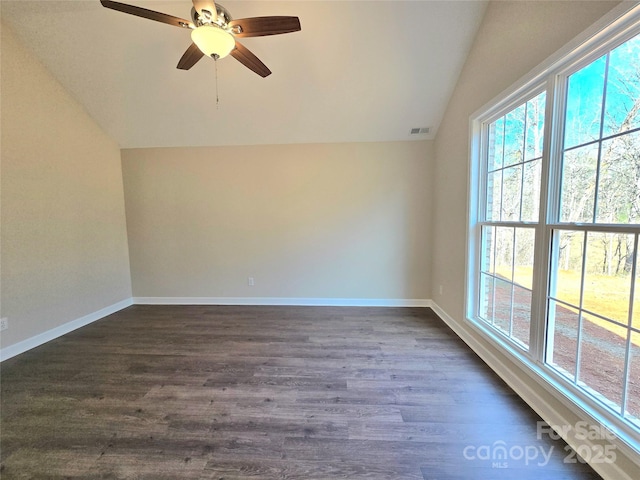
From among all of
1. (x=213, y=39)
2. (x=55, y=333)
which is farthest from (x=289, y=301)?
(x=213, y=39)

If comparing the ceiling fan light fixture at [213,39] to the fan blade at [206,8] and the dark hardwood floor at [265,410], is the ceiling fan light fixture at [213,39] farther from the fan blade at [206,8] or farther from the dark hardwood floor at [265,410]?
the dark hardwood floor at [265,410]

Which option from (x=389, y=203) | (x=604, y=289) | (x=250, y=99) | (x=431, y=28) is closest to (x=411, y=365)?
(x=604, y=289)

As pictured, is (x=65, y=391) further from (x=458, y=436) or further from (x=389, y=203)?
(x=389, y=203)

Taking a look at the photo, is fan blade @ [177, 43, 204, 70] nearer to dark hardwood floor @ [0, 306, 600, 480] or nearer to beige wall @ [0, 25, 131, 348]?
beige wall @ [0, 25, 131, 348]

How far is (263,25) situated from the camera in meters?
1.74

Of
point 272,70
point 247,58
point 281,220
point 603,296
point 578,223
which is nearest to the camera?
point 603,296

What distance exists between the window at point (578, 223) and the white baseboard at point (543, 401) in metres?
0.10

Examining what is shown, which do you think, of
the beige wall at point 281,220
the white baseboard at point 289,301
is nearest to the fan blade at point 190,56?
the beige wall at point 281,220

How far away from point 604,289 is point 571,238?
0.35 m

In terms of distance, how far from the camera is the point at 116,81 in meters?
2.95

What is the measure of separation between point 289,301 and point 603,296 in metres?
3.34

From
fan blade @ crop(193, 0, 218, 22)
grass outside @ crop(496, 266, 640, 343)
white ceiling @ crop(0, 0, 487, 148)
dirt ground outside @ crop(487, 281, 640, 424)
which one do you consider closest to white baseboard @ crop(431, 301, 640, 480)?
dirt ground outside @ crop(487, 281, 640, 424)

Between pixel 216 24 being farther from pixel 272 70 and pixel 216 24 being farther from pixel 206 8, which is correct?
pixel 272 70

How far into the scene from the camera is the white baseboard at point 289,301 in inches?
151
